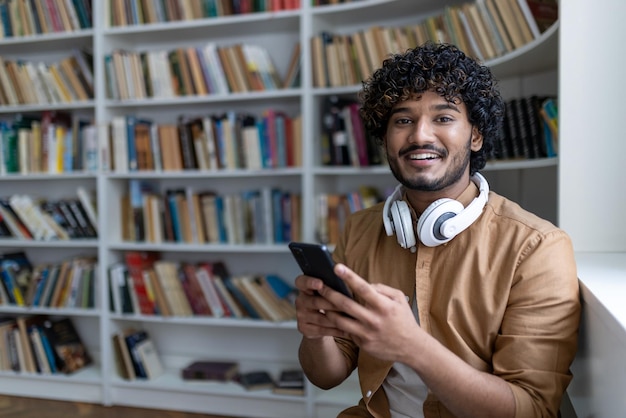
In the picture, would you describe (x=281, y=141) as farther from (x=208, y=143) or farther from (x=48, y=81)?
(x=48, y=81)

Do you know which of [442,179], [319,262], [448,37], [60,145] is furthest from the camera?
[60,145]

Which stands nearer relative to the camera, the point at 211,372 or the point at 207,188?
the point at 211,372

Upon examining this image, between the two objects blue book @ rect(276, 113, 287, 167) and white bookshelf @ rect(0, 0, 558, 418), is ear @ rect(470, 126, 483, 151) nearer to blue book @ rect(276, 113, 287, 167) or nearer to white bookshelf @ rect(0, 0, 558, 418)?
white bookshelf @ rect(0, 0, 558, 418)

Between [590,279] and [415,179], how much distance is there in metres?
0.43

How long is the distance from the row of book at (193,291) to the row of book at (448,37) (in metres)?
1.09

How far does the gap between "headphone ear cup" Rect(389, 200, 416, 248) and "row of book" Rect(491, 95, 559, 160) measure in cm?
70

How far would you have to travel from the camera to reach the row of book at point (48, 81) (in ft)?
9.93

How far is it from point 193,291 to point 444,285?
1963 mm

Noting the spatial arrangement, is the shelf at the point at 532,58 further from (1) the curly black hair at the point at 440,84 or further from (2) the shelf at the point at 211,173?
(2) the shelf at the point at 211,173

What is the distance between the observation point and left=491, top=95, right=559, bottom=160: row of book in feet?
5.90

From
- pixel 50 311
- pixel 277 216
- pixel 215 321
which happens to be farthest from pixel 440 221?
pixel 50 311

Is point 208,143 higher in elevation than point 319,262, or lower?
higher

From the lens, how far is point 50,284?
10.1 feet

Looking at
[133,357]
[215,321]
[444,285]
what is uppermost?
[444,285]
